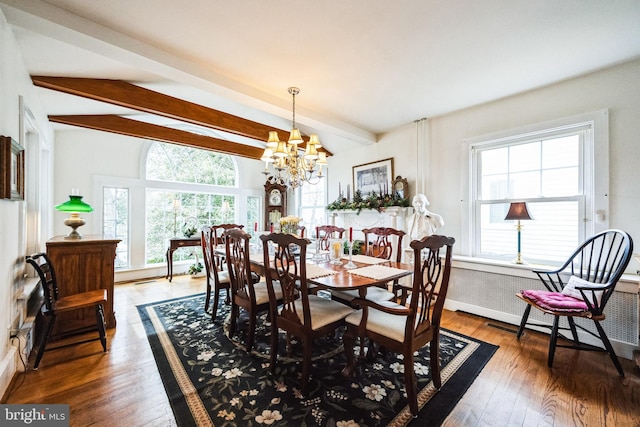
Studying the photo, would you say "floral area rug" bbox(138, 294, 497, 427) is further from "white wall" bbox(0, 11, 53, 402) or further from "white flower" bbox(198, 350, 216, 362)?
"white wall" bbox(0, 11, 53, 402)

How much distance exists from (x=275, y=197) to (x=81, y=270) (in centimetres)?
369

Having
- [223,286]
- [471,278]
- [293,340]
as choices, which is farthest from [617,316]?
[223,286]

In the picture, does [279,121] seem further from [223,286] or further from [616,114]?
[616,114]

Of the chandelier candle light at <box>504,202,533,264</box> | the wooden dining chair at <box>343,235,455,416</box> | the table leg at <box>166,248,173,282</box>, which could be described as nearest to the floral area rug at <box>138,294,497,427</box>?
the wooden dining chair at <box>343,235,455,416</box>

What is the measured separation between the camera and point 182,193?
206 inches

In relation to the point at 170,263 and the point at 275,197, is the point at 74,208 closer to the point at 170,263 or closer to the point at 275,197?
the point at 170,263

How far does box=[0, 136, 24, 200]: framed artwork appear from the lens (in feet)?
5.52

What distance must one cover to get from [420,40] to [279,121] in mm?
2944

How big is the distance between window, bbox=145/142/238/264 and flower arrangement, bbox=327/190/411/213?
2549 millimetres

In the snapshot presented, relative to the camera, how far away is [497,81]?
2.63m

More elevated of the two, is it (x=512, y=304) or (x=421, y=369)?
(x=512, y=304)

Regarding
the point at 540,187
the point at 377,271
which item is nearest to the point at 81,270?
the point at 377,271

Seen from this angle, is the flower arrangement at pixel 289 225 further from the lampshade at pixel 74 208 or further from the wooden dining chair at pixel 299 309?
the lampshade at pixel 74 208

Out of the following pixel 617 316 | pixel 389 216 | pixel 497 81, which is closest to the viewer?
pixel 617 316
